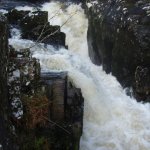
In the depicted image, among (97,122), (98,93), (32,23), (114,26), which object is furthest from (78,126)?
(32,23)

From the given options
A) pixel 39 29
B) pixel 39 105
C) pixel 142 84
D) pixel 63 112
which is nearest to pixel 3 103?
pixel 39 105

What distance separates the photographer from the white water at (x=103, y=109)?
358 inches

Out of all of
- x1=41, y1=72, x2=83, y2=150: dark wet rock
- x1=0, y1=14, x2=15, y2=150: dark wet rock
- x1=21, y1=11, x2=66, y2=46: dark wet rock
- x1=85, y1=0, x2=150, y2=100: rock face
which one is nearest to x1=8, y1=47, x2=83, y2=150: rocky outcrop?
Result: x1=41, y1=72, x2=83, y2=150: dark wet rock

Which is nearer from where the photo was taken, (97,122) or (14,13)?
(97,122)

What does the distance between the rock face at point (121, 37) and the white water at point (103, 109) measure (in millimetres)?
380

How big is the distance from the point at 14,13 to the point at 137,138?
607cm

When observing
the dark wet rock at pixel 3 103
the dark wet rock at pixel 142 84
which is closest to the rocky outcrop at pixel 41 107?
the dark wet rock at pixel 3 103

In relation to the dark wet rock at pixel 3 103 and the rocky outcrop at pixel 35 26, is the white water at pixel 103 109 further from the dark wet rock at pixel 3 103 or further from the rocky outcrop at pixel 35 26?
the dark wet rock at pixel 3 103

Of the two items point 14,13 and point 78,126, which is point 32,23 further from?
point 78,126

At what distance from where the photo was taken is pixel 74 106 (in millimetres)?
8492

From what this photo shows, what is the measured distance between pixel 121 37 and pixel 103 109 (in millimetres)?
2370

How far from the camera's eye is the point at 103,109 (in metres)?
9.92

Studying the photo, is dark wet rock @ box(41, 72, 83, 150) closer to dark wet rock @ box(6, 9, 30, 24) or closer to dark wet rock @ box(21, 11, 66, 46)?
dark wet rock @ box(21, 11, 66, 46)

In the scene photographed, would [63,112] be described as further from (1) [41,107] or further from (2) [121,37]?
(2) [121,37]
